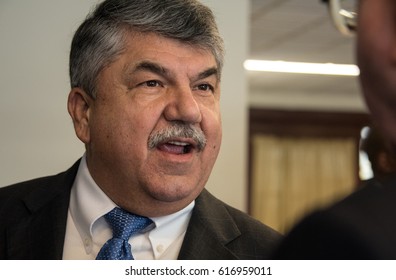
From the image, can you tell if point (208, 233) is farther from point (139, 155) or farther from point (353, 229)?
point (353, 229)

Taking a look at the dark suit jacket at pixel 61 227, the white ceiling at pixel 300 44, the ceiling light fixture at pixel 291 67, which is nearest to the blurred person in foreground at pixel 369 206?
the dark suit jacket at pixel 61 227

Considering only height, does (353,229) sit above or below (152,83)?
above

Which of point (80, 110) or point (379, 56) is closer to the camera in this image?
point (379, 56)

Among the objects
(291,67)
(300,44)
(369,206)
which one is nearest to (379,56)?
(369,206)

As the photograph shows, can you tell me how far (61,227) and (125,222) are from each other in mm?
103

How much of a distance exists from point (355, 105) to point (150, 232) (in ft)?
13.8

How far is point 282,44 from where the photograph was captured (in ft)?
11.5

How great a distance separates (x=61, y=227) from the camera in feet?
3.74

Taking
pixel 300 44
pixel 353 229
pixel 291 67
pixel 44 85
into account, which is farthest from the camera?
pixel 291 67

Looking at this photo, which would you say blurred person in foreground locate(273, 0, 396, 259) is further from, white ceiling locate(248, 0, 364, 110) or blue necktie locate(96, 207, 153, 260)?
white ceiling locate(248, 0, 364, 110)

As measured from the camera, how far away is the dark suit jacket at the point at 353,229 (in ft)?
1.27

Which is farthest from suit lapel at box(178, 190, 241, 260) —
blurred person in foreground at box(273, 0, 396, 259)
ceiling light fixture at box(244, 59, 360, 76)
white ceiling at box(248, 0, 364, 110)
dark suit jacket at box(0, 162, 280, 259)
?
ceiling light fixture at box(244, 59, 360, 76)

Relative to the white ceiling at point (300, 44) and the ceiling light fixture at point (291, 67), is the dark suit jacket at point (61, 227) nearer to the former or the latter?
the white ceiling at point (300, 44)
